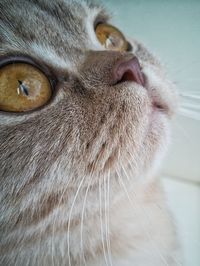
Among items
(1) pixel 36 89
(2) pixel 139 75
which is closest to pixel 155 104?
(2) pixel 139 75

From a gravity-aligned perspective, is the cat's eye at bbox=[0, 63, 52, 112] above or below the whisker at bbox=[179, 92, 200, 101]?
below

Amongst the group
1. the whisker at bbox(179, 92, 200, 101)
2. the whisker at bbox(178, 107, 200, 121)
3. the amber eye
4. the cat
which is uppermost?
the amber eye

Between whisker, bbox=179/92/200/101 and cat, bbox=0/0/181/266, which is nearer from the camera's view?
cat, bbox=0/0/181/266


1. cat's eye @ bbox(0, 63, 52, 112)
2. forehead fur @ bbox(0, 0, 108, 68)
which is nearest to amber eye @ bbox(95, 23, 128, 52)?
forehead fur @ bbox(0, 0, 108, 68)

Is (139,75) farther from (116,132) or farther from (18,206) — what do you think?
(18,206)

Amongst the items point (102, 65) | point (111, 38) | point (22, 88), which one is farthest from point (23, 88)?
point (111, 38)

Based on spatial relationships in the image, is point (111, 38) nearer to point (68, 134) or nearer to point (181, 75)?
point (181, 75)

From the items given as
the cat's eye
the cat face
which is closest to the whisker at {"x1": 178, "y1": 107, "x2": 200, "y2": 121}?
the cat face

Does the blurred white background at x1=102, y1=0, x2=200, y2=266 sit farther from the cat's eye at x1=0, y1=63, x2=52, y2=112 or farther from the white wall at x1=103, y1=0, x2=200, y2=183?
the cat's eye at x1=0, y1=63, x2=52, y2=112
